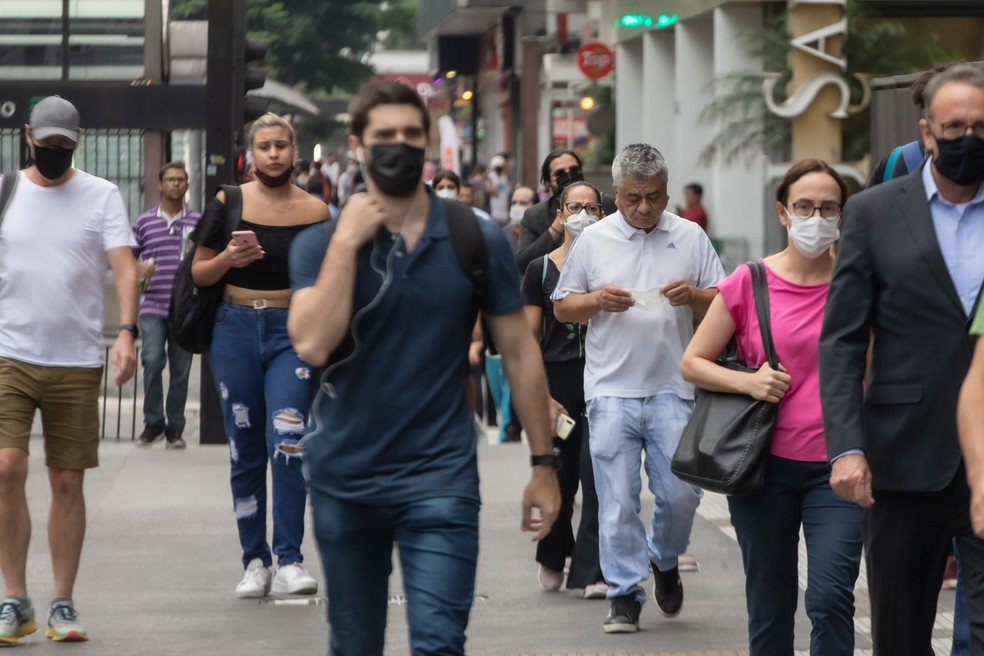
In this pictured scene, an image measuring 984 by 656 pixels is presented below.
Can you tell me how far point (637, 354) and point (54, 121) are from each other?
2422 millimetres

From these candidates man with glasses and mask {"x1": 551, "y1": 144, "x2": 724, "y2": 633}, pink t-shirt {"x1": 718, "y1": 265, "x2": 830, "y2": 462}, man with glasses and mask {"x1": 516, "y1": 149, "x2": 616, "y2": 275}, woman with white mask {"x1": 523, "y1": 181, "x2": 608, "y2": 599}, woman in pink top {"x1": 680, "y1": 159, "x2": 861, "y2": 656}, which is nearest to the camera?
woman in pink top {"x1": 680, "y1": 159, "x2": 861, "y2": 656}

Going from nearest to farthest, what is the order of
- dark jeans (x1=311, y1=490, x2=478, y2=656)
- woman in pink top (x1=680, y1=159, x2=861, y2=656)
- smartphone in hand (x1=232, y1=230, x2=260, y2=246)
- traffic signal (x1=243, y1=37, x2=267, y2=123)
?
dark jeans (x1=311, y1=490, x2=478, y2=656), woman in pink top (x1=680, y1=159, x2=861, y2=656), smartphone in hand (x1=232, y1=230, x2=260, y2=246), traffic signal (x1=243, y1=37, x2=267, y2=123)

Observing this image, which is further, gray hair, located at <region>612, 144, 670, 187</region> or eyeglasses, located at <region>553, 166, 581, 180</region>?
eyeglasses, located at <region>553, 166, 581, 180</region>

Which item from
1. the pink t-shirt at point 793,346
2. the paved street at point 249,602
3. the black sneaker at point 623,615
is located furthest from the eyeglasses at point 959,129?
the black sneaker at point 623,615

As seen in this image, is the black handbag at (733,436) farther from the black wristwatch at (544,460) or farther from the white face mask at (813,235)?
the black wristwatch at (544,460)

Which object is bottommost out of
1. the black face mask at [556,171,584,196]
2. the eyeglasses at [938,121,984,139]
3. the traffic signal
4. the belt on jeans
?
the belt on jeans

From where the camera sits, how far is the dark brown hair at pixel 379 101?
4445 mm

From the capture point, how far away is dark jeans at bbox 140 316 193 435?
1276 centimetres

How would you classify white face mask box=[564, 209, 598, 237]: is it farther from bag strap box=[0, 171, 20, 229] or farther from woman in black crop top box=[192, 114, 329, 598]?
bag strap box=[0, 171, 20, 229]

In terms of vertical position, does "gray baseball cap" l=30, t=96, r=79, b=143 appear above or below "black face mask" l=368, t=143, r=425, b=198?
above

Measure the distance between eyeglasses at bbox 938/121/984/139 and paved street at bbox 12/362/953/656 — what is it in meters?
2.80

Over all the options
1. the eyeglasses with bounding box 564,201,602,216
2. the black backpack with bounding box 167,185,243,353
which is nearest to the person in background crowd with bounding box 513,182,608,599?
the eyeglasses with bounding box 564,201,602,216

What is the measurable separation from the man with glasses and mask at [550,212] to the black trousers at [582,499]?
0.72 meters

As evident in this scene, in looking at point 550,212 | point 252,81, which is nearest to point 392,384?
point 550,212
